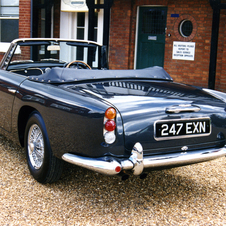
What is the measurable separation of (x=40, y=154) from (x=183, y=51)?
6974mm

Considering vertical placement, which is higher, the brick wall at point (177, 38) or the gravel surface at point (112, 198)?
the brick wall at point (177, 38)

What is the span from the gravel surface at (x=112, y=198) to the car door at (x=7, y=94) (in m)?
0.48

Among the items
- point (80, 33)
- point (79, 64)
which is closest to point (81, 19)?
point (80, 33)

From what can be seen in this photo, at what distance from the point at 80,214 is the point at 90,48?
8.58 ft

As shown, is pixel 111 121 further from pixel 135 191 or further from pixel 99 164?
pixel 135 191

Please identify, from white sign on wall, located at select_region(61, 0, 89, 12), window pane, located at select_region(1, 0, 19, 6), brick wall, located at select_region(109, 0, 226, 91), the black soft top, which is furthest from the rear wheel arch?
window pane, located at select_region(1, 0, 19, 6)

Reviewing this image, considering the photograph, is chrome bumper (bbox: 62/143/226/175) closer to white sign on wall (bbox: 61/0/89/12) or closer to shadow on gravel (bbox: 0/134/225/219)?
shadow on gravel (bbox: 0/134/225/219)

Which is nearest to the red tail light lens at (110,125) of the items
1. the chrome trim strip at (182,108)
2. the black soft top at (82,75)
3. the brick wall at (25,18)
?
the chrome trim strip at (182,108)

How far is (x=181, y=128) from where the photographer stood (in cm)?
298

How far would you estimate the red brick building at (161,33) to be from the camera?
917 centimetres

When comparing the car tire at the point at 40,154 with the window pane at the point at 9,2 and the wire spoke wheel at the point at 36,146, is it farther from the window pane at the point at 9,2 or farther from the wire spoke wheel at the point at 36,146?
the window pane at the point at 9,2

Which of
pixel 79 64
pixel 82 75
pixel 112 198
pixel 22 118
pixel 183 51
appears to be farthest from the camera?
pixel 183 51

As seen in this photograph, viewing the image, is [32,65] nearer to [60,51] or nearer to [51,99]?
[60,51]

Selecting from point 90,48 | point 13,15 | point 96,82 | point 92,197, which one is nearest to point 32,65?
point 90,48
